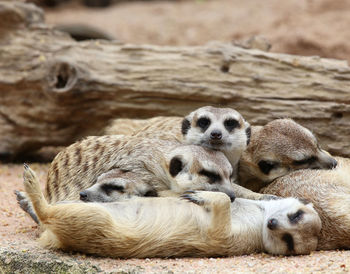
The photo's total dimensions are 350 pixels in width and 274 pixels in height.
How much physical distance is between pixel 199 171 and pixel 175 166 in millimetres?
164

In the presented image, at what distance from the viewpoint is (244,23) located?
34.4 ft

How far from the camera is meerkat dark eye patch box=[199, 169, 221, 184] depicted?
337cm

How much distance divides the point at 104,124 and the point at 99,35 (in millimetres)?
3651

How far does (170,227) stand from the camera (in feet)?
10.3

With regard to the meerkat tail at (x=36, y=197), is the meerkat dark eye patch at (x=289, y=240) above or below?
below

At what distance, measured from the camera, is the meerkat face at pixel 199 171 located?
336cm

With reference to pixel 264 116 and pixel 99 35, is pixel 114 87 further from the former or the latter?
pixel 99 35

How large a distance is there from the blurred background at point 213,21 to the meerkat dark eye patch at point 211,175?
212 inches

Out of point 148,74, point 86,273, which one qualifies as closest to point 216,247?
point 86,273

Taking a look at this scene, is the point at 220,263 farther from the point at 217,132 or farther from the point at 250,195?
the point at 217,132

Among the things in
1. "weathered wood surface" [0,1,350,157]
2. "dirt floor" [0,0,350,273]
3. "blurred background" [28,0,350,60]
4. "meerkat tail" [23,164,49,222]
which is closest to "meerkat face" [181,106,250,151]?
"weathered wood surface" [0,1,350,157]

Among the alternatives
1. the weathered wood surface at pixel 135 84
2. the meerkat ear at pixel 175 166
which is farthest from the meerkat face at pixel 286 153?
the weathered wood surface at pixel 135 84

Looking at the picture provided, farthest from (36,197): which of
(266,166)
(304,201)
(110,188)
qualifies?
(266,166)

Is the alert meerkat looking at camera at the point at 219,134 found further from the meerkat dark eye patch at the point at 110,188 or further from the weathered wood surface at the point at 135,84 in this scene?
the weathered wood surface at the point at 135,84
